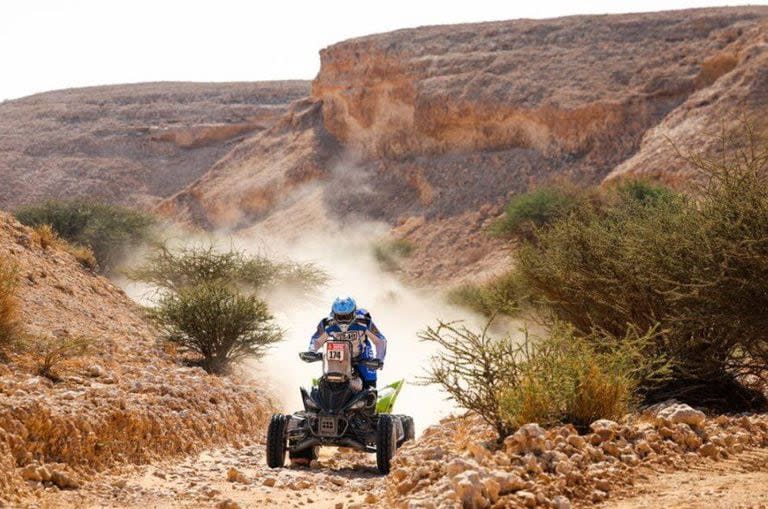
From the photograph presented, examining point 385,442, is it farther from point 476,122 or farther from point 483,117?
point 476,122

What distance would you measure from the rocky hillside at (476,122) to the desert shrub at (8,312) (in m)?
26.7

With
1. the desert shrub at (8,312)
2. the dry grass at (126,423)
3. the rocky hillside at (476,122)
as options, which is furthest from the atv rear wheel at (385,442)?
the rocky hillside at (476,122)

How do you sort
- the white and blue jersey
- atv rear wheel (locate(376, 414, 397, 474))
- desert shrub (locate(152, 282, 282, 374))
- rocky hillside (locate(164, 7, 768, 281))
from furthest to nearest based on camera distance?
1. rocky hillside (locate(164, 7, 768, 281))
2. desert shrub (locate(152, 282, 282, 374))
3. the white and blue jersey
4. atv rear wheel (locate(376, 414, 397, 474))

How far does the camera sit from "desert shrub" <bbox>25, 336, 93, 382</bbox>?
11.4m

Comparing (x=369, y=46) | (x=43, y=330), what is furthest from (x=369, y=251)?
(x=43, y=330)

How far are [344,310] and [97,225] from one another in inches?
1184

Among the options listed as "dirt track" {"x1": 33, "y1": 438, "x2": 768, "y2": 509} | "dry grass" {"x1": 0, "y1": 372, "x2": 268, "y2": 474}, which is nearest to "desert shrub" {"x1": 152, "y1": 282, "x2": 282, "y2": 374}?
"dry grass" {"x1": 0, "y1": 372, "x2": 268, "y2": 474}

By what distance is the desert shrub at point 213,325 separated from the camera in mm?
16688

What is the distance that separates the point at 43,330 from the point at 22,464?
16.0 ft

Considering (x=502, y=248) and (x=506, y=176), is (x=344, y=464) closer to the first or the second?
(x=502, y=248)

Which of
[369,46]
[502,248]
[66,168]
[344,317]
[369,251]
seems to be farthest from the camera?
[66,168]

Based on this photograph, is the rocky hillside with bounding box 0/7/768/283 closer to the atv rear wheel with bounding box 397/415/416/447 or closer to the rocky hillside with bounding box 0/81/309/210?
the rocky hillside with bounding box 0/81/309/210

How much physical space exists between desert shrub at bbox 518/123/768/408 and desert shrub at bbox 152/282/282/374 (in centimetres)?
552

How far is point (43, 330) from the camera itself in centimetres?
1364
